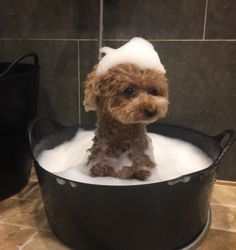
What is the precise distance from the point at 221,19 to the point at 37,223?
2.61 ft

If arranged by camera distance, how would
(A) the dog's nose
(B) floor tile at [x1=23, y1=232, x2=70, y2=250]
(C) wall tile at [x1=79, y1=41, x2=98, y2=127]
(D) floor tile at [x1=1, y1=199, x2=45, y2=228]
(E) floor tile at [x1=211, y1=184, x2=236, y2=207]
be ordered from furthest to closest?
1. (C) wall tile at [x1=79, y1=41, x2=98, y2=127]
2. (E) floor tile at [x1=211, y1=184, x2=236, y2=207]
3. (D) floor tile at [x1=1, y1=199, x2=45, y2=228]
4. (B) floor tile at [x1=23, y1=232, x2=70, y2=250]
5. (A) the dog's nose

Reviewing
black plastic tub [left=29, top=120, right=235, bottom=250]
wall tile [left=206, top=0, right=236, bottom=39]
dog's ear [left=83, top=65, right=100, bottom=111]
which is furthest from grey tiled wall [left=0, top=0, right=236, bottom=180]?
dog's ear [left=83, top=65, right=100, bottom=111]

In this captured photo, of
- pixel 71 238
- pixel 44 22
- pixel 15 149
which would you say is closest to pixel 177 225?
pixel 71 238

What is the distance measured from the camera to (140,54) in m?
0.79

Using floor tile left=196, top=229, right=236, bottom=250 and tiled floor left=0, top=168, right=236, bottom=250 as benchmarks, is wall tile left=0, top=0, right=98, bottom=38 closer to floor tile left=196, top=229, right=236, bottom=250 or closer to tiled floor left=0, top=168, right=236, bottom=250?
tiled floor left=0, top=168, right=236, bottom=250

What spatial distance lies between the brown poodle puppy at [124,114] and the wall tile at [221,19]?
1.30 feet

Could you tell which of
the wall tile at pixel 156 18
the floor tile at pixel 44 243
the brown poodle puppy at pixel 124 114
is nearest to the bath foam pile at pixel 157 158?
the brown poodle puppy at pixel 124 114

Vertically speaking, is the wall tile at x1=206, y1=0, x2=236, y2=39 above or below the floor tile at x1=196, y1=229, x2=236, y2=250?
above

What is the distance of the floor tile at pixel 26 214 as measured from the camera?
3.19 ft

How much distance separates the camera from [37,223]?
3.18ft

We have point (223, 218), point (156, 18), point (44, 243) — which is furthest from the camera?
point (156, 18)

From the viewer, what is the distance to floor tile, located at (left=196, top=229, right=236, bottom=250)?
0.87 metres

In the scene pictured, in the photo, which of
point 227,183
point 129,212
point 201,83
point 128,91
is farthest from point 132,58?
point 227,183

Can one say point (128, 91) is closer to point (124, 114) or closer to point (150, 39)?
point (124, 114)
